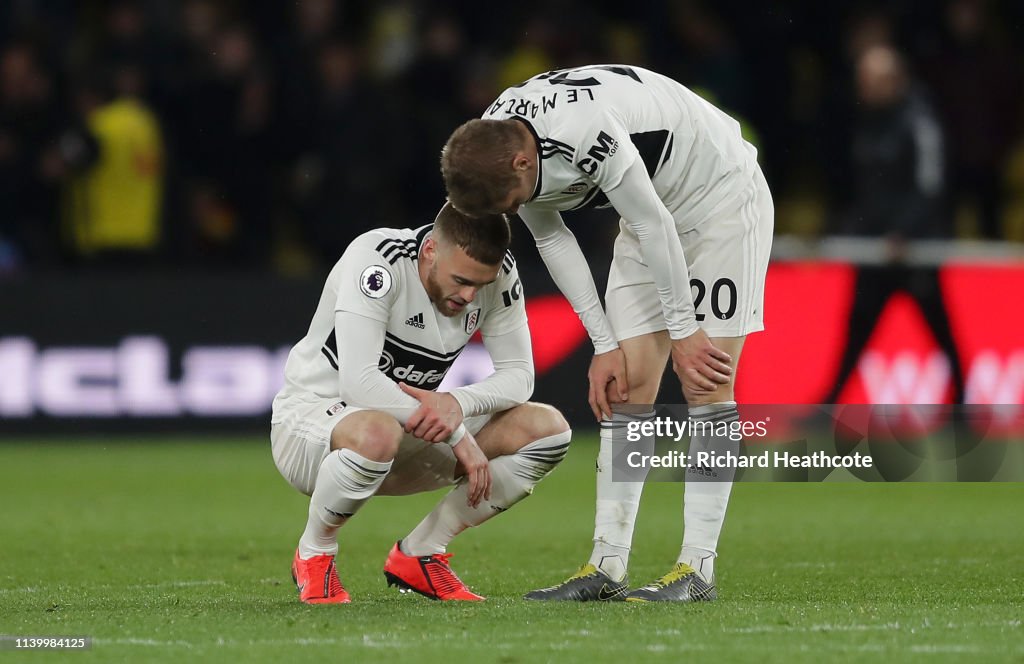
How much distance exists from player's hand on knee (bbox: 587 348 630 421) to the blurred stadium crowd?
659cm

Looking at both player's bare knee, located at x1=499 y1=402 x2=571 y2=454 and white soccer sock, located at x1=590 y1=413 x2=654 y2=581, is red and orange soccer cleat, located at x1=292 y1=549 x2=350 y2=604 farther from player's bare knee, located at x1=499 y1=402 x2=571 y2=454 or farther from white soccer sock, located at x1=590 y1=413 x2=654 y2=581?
white soccer sock, located at x1=590 y1=413 x2=654 y2=581

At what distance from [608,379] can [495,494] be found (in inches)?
22.8

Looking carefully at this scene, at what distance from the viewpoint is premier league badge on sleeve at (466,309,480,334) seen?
5789 millimetres

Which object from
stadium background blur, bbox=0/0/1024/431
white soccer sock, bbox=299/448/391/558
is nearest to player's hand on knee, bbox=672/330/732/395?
white soccer sock, bbox=299/448/391/558

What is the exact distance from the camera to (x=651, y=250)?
5.46 m

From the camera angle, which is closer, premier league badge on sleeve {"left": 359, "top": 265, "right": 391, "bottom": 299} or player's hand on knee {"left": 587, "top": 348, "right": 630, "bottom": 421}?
premier league badge on sleeve {"left": 359, "top": 265, "right": 391, "bottom": 299}

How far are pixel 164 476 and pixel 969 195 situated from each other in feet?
24.5

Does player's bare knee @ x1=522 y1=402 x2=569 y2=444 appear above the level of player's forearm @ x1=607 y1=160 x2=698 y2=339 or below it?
below

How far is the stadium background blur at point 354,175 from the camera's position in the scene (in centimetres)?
1158

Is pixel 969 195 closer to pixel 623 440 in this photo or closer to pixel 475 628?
pixel 623 440

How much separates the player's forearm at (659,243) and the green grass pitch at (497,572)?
100cm

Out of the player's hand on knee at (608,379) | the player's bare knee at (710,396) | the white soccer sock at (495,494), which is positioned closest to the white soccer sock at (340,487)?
the white soccer sock at (495,494)

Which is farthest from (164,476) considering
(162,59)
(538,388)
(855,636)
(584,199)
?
(855,636)

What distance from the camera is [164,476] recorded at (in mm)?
10375
